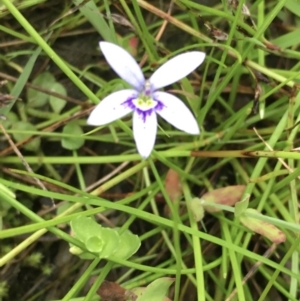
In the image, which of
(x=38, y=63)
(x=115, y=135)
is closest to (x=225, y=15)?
(x=115, y=135)

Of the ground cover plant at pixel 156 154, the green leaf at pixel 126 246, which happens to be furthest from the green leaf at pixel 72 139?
the green leaf at pixel 126 246

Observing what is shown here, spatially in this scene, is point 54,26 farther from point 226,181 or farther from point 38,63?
point 226,181

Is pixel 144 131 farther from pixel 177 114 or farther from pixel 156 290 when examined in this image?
pixel 156 290

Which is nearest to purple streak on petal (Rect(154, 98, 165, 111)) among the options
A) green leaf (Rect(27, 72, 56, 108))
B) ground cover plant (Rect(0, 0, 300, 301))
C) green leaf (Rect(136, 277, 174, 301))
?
ground cover plant (Rect(0, 0, 300, 301))

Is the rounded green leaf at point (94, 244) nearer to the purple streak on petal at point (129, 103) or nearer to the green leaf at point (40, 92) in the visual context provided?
the purple streak on petal at point (129, 103)

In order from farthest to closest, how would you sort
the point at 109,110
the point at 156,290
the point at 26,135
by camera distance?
the point at 26,135, the point at 156,290, the point at 109,110

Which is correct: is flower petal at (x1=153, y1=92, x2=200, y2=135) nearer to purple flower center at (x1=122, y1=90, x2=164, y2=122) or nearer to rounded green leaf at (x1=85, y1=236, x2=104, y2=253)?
purple flower center at (x1=122, y1=90, x2=164, y2=122)

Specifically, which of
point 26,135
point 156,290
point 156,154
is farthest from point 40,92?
point 156,290
